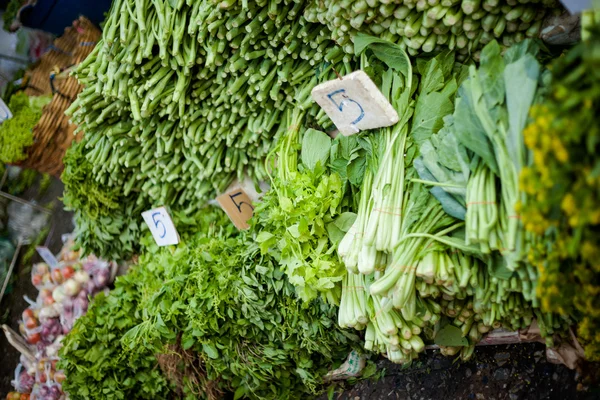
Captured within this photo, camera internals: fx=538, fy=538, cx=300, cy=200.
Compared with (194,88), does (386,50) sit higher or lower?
higher

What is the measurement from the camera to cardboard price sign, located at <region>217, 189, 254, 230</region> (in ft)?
8.75

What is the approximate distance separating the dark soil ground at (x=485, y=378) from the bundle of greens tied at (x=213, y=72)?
118 centimetres

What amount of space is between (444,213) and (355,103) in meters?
0.48

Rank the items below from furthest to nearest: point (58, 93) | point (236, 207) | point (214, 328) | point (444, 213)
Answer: point (58, 93)
point (236, 207)
point (214, 328)
point (444, 213)

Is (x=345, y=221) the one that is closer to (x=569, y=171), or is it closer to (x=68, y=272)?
(x=569, y=171)

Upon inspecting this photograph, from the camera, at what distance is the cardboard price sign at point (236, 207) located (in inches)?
105

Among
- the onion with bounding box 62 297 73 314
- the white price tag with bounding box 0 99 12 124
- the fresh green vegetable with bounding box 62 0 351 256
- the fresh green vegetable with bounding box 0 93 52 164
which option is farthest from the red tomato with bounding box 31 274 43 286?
the fresh green vegetable with bounding box 62 0 351 256

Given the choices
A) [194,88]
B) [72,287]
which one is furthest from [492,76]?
[72,287]

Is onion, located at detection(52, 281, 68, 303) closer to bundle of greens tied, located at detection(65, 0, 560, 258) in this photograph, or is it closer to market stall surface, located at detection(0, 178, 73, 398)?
bundle of greens tied, located at detection(65, 0, 560, 258)

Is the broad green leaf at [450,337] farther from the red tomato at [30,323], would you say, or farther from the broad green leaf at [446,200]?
the red tomato at [30,323]

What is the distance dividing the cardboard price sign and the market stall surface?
2.63 m

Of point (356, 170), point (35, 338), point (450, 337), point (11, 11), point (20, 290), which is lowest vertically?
point (20, 290)

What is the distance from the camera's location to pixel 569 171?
107 centimetres

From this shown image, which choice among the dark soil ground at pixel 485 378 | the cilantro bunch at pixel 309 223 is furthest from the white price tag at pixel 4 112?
the dark soil ground at pixel 485 378
